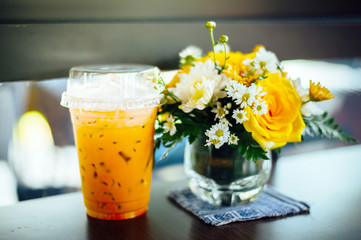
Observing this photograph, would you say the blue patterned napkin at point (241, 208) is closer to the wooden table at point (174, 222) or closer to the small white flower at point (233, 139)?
the wooden table at point (174, 222)

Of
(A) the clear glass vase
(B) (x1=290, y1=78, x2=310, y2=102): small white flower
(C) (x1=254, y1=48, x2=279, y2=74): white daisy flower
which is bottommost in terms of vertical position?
(A) the clear glass vase

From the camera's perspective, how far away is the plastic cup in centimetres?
82

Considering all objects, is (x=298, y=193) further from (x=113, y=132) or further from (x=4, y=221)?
(x=4, y=221)

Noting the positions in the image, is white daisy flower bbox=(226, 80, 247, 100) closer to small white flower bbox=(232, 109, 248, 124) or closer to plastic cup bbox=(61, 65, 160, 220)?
small white flower bbox=(232, 109, 248, 124)

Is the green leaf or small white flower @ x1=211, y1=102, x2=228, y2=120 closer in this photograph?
small white flower @ x1=211, y1=102, x2=228, y2=120

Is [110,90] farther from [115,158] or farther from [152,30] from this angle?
[152,30]

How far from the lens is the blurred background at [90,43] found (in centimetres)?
94

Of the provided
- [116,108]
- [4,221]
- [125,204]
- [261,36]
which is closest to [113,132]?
[116,108]

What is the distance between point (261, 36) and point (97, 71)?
590 millimetres

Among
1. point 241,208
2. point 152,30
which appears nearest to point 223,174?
point 241,208

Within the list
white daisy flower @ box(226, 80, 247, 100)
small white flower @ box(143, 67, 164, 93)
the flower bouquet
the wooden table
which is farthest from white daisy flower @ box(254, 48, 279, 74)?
the wooden table

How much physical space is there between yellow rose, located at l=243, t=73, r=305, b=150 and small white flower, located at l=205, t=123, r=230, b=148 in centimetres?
4

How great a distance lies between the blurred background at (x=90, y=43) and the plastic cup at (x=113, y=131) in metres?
0.14

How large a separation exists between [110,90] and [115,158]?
0.14m
